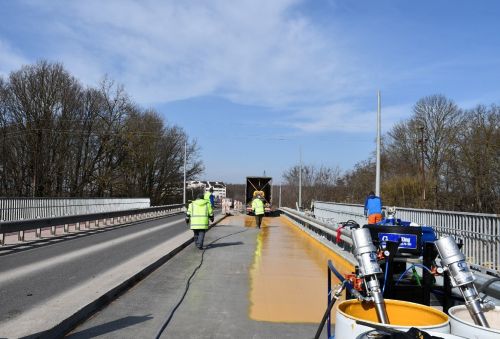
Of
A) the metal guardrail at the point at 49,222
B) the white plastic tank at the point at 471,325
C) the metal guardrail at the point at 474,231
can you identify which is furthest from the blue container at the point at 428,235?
the metal guardrail at the point at 49,222

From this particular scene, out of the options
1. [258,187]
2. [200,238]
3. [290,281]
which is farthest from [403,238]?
[258,187]

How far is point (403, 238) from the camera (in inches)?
207

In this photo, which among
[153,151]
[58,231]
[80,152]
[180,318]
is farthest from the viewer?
[153,151]

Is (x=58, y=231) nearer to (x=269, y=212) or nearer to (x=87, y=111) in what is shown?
(x=269, y=212)

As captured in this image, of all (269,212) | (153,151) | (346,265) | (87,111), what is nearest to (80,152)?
(87,111)

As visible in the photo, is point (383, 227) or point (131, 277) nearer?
point (383, 227)

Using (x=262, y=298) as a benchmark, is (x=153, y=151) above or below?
above

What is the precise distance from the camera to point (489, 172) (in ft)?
127

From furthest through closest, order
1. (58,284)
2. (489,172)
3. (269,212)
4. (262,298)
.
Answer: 1. (269,212)
2. (489,172)
3. (58,284)
4. (262,298)

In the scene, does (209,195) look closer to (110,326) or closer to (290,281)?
(290,281)

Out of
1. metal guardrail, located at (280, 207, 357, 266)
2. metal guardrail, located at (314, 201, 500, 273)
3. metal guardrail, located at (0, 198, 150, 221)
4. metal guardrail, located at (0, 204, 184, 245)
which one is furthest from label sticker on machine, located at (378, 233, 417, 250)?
metal guardrail, located at (0, 198, 150, 221)

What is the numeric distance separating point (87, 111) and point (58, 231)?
35058 millimetres

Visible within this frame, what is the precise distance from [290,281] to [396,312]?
621 cm

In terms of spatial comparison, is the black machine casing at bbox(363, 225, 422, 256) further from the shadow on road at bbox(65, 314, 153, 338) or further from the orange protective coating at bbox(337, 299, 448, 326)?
the shadow on road at bbox(65, 314, 153, 338)
